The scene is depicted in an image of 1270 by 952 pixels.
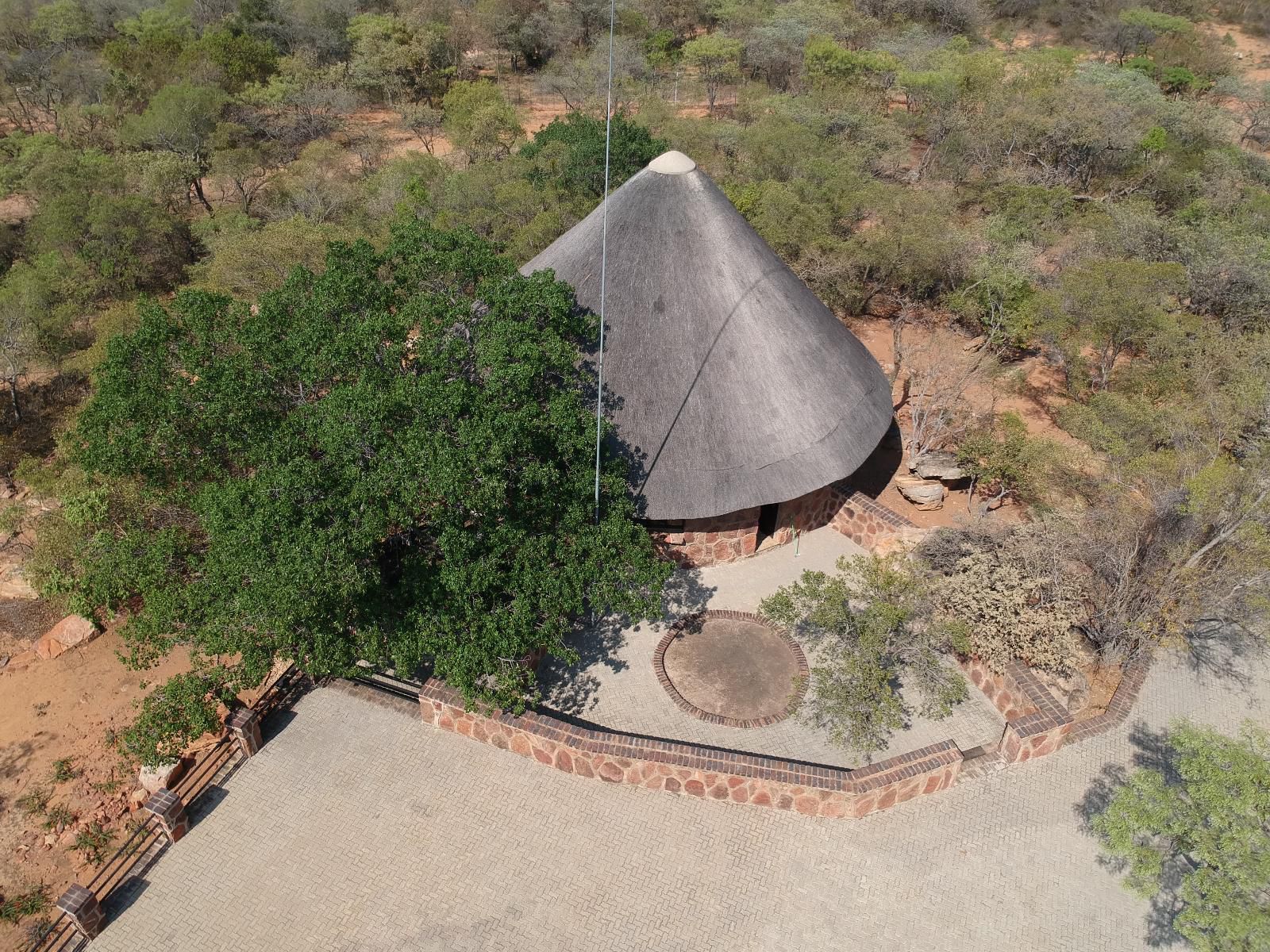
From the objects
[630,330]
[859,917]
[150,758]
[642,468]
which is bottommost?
[859,917]

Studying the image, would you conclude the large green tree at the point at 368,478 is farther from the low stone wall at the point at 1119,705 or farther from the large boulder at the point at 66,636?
the low stone wall at the point at 1119,705

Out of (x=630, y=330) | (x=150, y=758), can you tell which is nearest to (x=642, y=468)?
(x=630, y=330)

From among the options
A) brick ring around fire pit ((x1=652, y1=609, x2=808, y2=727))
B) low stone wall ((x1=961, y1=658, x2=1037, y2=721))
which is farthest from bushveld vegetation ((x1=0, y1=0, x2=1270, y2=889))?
brick ring around fire pit ((x1=652, y1=609, x2=808, y2=727))

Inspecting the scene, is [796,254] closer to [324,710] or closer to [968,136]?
[968,136]

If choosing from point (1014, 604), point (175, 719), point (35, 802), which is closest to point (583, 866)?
point (175, 719)

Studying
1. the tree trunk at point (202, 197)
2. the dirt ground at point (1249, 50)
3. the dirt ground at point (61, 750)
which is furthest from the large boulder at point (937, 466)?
the dirt ground at point (1249, 50)

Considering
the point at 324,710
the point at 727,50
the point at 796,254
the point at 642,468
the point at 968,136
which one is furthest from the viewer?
the point at 727,50
